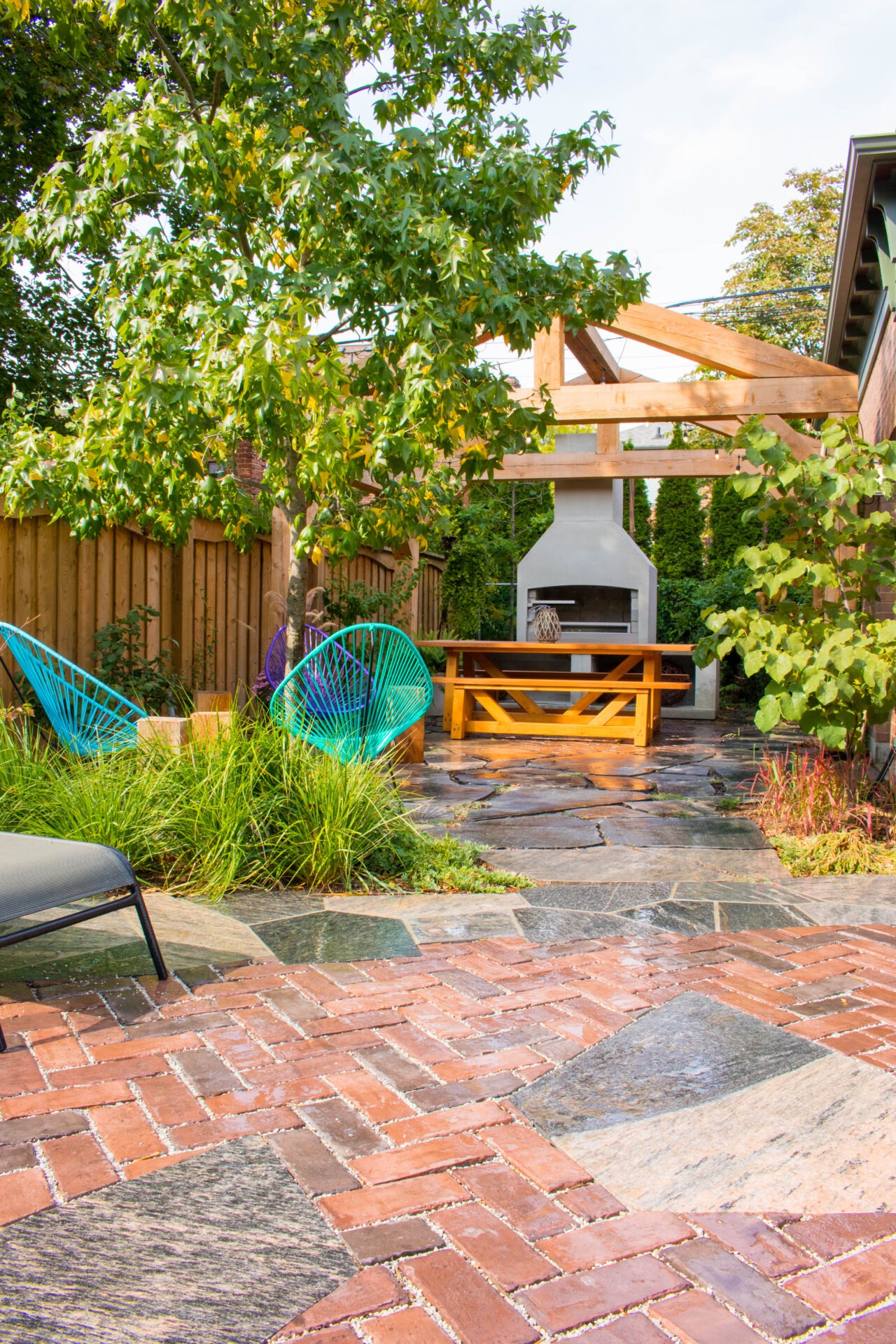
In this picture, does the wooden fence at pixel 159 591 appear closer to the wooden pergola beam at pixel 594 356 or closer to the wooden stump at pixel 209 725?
the wooden stump at pixel 209 725

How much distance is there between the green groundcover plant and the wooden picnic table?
159 inches

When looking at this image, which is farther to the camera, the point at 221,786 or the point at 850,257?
the point at 850,257

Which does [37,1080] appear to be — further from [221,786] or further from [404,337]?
[404,337]

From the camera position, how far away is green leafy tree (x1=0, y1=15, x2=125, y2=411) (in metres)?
8.87

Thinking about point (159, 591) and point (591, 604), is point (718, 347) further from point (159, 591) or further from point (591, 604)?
point (591, 604)

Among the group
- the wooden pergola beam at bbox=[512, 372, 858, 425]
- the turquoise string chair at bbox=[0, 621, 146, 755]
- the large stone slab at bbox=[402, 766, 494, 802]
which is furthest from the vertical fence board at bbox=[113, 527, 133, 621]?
the wooden pergola beam at bbox=[512, 372, 858, 425]

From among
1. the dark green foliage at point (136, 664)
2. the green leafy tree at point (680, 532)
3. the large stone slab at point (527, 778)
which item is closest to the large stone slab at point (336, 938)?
the large stone slab at point (527, 778)

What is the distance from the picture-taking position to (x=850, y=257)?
17.3ft

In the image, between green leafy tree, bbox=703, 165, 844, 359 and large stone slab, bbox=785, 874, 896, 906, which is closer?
large stone slab, bbox=785, 874, 896, 906

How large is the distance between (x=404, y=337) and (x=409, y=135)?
0.81 meters

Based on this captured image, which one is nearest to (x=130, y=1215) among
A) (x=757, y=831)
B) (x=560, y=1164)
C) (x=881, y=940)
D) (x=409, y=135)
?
(x=560, y=1164)

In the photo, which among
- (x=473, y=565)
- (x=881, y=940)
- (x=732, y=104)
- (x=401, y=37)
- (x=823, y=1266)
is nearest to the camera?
(x=823, y=1266)

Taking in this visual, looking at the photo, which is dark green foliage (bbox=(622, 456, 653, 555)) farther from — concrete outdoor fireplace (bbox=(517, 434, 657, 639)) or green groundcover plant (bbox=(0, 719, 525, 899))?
green groundcover plant (bbox=(0, 719, 525, 899))

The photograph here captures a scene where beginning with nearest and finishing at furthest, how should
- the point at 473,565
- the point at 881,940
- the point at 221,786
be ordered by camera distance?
1. the point at 881,940
2. the point at 221,786
3. the point at 473,565
